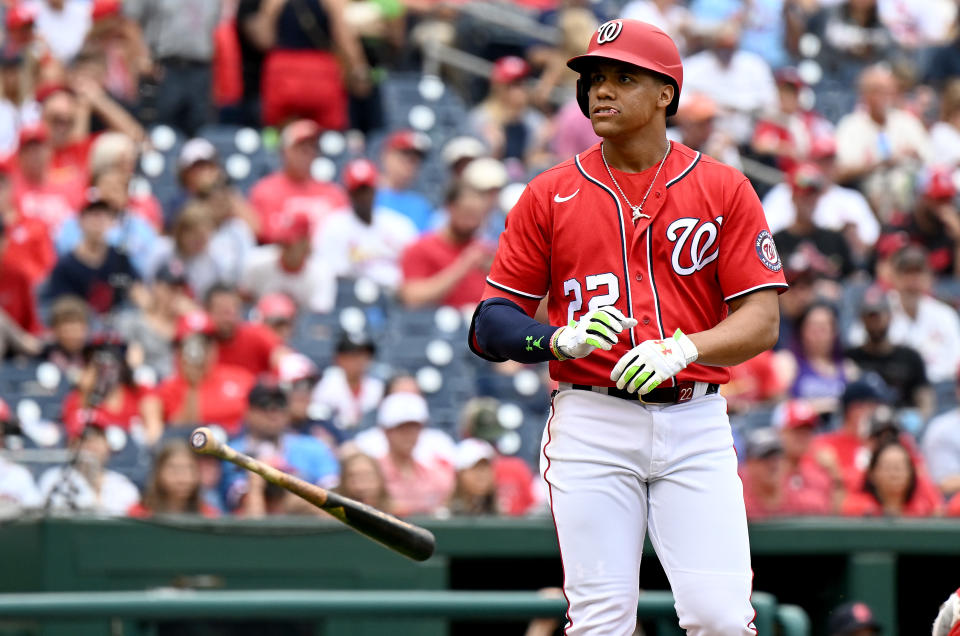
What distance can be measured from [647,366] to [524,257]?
551 mm

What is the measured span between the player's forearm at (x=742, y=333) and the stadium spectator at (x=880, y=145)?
8.04 m

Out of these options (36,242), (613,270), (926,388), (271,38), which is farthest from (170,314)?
(613,270)

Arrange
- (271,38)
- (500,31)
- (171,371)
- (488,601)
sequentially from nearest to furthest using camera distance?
(488,601)
(171,371)
(271,38)
(500,31)

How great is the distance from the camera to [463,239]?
30.6ft

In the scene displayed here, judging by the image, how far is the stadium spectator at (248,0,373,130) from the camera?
10562mm

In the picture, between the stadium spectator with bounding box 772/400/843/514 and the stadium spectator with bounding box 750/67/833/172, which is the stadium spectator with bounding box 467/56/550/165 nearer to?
the stadium spectator with bounding box 750/67/833/172

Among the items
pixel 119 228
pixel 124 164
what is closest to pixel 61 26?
pixel 124 164

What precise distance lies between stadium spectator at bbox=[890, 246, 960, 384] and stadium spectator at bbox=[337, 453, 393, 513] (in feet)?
13.5

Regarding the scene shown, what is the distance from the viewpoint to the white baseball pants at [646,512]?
A: 12.3 feet

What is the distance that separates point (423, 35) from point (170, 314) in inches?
176

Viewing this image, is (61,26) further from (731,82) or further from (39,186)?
(731,82)

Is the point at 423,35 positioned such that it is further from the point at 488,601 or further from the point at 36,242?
the point at 488,601

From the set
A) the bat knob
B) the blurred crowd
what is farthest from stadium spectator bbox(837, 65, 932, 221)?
the bat knob

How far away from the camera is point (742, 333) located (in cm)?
372
